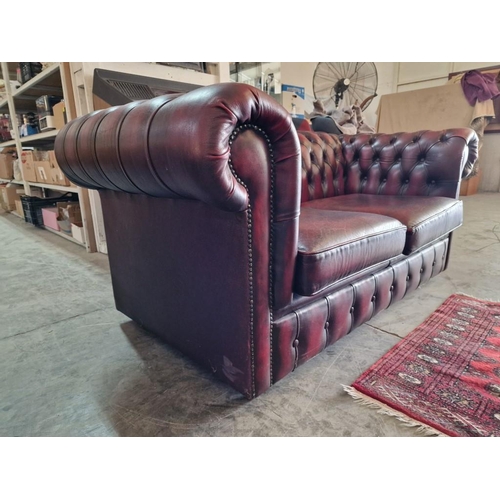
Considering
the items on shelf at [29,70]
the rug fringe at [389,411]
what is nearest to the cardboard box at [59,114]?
the items on shelf at [29,70]

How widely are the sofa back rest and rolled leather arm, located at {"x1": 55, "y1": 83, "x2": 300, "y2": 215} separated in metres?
1.03

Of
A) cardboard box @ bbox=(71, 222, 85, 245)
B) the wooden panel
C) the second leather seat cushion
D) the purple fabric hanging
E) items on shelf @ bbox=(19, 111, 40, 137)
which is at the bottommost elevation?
cardboard box @ bbox=(71, 222, 85, 245)

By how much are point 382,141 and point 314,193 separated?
20.2 inches

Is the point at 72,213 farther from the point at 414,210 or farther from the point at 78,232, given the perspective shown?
the point at 414,210

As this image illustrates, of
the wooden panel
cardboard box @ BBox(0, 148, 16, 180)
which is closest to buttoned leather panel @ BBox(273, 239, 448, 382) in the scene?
cardboard box @ BBox(0, 148, 16, 180)

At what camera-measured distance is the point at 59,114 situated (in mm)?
2762

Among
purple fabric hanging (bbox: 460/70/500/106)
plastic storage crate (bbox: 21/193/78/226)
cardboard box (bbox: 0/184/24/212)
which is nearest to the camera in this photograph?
plastic storage crate (bbox: 21/193/78/226)

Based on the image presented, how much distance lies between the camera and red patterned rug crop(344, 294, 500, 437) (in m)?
0.90

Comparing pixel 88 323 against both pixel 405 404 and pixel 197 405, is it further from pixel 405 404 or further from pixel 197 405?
pixel 405 404

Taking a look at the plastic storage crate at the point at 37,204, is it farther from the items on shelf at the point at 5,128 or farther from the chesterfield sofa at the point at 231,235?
the chesterfield sofa at the point at 231,235

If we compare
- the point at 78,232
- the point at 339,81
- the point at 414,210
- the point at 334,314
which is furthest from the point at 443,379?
the point at 339,81

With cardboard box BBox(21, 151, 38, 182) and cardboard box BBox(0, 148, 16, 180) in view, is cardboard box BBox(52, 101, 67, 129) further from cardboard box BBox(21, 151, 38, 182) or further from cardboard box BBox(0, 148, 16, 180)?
cardboard box BBox(0, 148, 16, 180)

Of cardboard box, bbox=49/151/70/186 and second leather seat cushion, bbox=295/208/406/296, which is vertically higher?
cardboard box, bbox=49/151/70/186

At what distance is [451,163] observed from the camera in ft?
5.76
